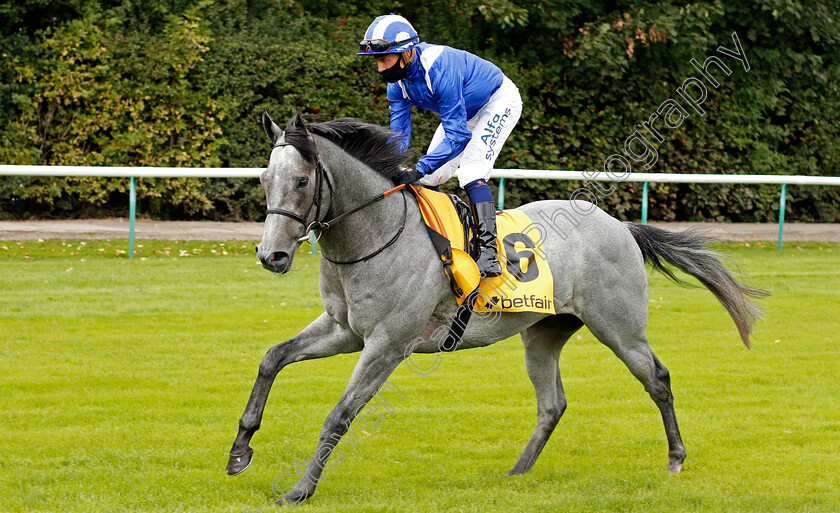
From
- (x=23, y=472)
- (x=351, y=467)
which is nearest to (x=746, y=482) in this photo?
(x=351, y=467)

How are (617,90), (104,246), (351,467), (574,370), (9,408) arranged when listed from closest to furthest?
(351,467) → (9,408) → (574,370) → (104,246) → (617,90)

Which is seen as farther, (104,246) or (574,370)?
(104,246)

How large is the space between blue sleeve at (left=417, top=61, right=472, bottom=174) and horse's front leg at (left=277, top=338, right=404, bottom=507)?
86 centimetres

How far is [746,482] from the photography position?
4453mm

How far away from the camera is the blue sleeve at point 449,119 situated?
4.29m

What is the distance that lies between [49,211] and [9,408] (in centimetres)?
785

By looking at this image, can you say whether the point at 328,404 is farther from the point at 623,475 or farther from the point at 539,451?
the point at 623,475

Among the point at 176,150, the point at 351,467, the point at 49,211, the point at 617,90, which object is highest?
the point at 351,467

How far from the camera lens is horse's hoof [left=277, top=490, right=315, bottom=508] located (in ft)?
12.9

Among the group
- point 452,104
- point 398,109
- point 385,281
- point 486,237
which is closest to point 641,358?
point 486,237

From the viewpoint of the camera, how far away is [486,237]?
14.5ft

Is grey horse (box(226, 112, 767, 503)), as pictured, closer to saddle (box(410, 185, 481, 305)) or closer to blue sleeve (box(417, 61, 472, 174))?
saddle (box(410, 185, 481, 305))

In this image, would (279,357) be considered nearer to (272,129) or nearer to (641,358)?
(272,129)

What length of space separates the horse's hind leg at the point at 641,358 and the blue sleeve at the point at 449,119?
3.71ft
